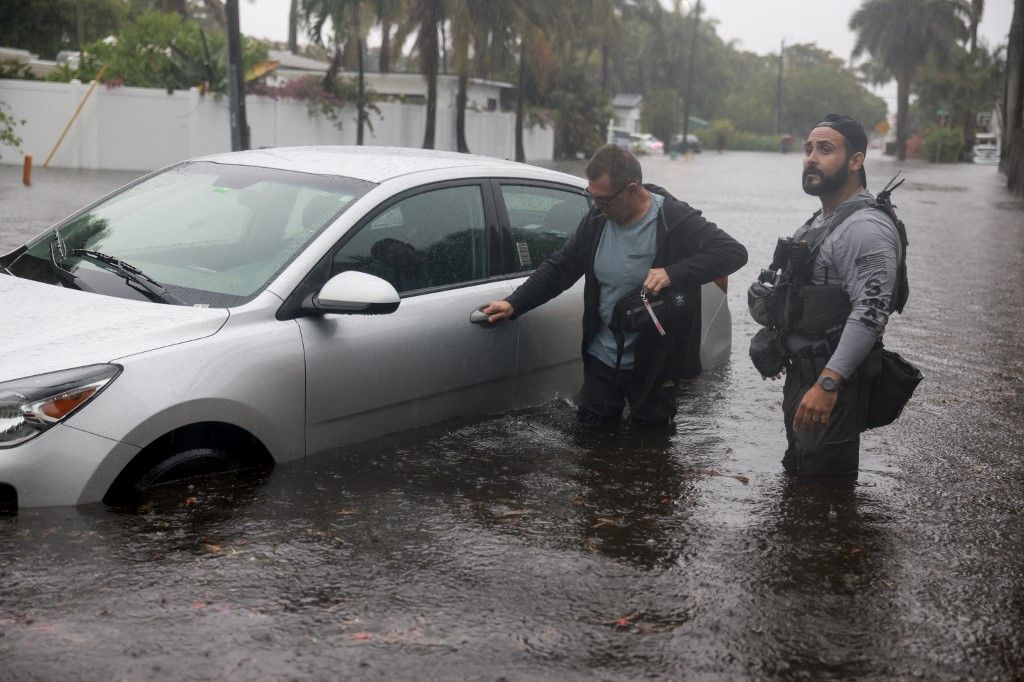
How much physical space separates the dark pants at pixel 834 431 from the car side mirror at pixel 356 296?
1.69 m

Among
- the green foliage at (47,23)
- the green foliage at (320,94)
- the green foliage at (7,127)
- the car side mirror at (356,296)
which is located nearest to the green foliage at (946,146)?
the green foliage at (320,94)

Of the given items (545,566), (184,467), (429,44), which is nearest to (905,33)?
(429,44)

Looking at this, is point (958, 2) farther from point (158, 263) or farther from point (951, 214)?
point (158, 263)

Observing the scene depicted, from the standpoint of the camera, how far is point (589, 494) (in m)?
5.18

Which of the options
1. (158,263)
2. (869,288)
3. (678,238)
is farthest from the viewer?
(678,238)

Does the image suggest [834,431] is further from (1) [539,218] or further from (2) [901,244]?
(1) [539,218]

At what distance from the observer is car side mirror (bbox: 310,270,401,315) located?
4.52m

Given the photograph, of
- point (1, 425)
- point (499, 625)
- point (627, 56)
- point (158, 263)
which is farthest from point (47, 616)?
point (627, 56)

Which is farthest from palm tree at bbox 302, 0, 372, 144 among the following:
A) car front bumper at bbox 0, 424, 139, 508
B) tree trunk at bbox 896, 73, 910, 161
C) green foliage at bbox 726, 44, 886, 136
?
green foliage at bbox 726, 44, 886, 136

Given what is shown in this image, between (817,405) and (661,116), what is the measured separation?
91293mm

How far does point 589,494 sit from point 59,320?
2.24 m

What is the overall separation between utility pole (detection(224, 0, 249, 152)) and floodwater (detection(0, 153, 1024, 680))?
17.2 m

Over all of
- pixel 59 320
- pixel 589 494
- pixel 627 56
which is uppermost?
pixel 627 56

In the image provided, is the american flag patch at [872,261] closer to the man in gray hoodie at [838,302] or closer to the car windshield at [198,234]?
the man in gray hoodie at [838,302]
